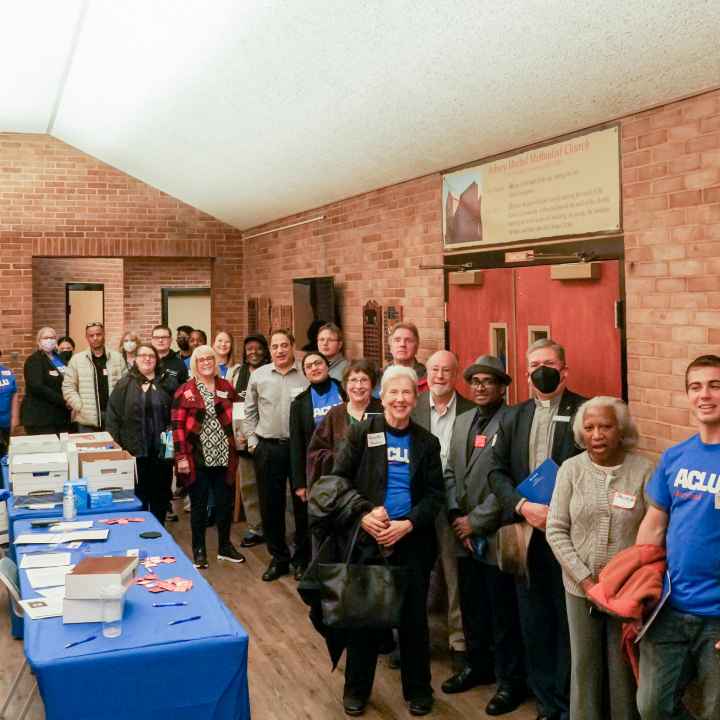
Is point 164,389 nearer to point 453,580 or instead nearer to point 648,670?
point 453,580

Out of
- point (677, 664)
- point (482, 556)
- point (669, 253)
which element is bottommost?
point (677, 664)

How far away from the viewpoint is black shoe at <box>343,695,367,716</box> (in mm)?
4238

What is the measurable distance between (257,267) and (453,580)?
649 cm

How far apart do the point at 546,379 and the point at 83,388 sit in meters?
5.44

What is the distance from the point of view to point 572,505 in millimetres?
3629

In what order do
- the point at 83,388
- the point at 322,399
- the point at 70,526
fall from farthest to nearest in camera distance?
1. the point at 83,388
2. the point at 322,399
3. the point at 70,526

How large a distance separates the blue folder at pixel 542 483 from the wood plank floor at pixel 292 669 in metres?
1.05

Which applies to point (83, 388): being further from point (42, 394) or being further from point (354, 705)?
point (354, 705)

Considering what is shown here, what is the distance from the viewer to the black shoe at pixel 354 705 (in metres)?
4.24

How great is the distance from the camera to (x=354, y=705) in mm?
4254

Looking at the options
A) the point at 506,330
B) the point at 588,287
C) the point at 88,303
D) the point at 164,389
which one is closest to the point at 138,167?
the point at 164,389

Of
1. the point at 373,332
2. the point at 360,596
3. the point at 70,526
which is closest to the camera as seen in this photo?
the point at 360,596

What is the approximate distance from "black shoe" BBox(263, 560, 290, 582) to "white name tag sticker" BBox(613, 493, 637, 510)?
3.38m

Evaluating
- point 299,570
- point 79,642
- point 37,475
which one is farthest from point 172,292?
point 79,642
